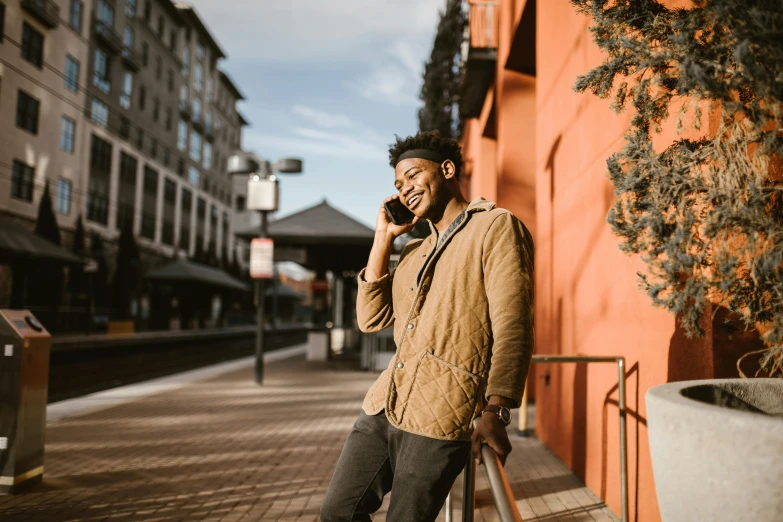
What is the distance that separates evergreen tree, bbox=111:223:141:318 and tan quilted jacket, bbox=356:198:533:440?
31.6m

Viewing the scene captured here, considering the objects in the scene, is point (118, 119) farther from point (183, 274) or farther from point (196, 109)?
point (196, 109)

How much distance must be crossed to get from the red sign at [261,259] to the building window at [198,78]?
48996mm

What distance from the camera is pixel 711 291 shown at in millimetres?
2223

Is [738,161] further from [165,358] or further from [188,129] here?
[188,129]

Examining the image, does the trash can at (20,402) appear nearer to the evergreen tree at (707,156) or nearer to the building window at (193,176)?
the evergreen tree at (707,156)

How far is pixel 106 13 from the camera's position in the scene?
38438mm

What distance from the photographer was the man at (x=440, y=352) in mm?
1989

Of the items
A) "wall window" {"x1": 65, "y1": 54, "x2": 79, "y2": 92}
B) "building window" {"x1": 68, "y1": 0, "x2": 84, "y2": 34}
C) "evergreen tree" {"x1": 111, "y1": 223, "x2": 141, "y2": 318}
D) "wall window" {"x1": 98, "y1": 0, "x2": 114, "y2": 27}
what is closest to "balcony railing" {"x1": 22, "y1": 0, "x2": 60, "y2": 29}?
"building window" {"x1": 68, "y1": 0, "x2": 84, "y2": 34}

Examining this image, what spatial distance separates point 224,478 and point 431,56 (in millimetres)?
14794

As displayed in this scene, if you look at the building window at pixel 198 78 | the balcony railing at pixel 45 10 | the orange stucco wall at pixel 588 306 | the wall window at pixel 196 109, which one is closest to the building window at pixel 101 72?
the balcony railing at pixel 45 10

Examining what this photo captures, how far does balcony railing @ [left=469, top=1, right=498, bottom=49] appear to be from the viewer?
1013 centimetres

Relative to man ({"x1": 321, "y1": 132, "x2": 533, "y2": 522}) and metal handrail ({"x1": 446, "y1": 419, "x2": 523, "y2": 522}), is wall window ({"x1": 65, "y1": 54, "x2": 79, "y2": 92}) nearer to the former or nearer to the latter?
man ({"x1": 321, "y1": 132, "x2": 533, "y2": 522})

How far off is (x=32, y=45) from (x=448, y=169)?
109 feet

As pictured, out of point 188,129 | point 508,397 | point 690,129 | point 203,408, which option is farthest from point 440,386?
point 188,129
